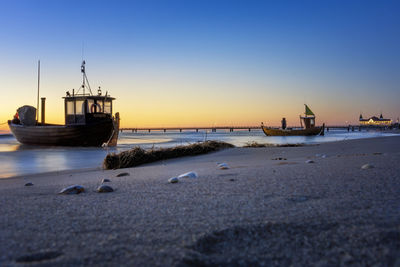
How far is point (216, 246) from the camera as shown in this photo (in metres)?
1.24

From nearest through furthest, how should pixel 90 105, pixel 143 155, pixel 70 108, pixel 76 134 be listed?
pixel 143 155 < pixel 76 134 < pixel 70 108 < pixel 90 105

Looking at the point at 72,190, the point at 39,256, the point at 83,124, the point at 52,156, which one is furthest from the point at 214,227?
the point at 83,124

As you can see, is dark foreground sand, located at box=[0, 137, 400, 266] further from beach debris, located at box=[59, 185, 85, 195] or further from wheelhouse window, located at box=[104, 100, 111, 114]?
wheelhouse window, located at box=[104, 100, 111, 114]

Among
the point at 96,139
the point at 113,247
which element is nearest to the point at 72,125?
the point at 96,139

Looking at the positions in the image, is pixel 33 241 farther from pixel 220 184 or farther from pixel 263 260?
pixel 220 184

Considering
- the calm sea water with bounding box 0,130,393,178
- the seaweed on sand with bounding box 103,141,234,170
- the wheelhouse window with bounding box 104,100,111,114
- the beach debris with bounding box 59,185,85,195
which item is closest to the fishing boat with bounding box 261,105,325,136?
the calm sea water with bounding box 0,130,393,178

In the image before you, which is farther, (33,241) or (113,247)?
(33,241)

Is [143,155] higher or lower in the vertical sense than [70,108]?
lower

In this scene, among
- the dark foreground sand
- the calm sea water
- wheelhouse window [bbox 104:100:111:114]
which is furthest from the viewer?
wheelhouse window [bbox 104:100:111:114]

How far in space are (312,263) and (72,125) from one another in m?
19.3

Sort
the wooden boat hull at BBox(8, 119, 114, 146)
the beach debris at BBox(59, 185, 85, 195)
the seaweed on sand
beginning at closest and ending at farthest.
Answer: the beach debris at BBox(59, 185, 85, 195), the seaweed on sand, the wooden boat hull at BBox(8, 119, 114, 146)

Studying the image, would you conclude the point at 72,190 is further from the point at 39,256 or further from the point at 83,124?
the point at 83,124

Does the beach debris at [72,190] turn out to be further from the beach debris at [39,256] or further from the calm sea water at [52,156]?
the calm sea water at [52,156]

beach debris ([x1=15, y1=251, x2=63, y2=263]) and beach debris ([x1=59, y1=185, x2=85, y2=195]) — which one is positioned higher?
beach debris ([x1=15, y1=251, x2=63, y2=263])
